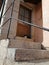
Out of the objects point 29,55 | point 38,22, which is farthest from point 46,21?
point 38,22

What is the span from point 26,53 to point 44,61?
0.35 meters

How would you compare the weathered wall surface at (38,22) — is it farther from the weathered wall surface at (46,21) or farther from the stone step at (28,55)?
the stone step at (28,55)

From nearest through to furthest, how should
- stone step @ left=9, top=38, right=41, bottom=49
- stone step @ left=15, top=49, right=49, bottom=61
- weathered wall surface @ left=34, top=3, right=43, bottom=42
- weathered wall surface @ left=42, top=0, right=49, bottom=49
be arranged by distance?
stone step @ left=15, top=49, right=49, bottom=61, stone step @ left=9, top=38, right=41, bottom=49, weathered wall surface @ left=42, top=0, right=49, bottom=49, weathered wall surface @ left=34, top=3, right=43, bottom=42

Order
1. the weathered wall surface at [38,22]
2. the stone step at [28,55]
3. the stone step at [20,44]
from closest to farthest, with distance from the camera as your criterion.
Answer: the stone step at [28,55] < the stone step at [20,44] < the weathered wall surface at [38,22]

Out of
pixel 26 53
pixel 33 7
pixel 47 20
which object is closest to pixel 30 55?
pixel 26 53

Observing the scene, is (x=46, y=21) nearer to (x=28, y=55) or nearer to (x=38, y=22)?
(x=28, y=55)

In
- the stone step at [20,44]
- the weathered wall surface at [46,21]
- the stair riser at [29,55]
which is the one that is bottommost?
the stair riser at [29,55]

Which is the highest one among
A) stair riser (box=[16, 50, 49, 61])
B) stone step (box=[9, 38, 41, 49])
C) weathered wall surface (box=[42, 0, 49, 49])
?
weathered wall surface (box=[42, 0, 49, 49])

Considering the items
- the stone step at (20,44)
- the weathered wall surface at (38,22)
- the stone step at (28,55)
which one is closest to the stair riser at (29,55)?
the stone step at (28,55)

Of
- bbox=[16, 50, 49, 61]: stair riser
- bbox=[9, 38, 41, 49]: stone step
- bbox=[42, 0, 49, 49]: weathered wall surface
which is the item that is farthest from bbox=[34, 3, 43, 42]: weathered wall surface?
bbox=[16, 50, 49, 61]: stair riser

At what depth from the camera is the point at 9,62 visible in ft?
4.48

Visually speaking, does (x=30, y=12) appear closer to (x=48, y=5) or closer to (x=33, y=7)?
(x=33, y=7)

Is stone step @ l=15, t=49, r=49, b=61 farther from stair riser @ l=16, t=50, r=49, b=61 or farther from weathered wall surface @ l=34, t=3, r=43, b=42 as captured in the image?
weathered wall surface @ l=34, t=3, r=43, b=42

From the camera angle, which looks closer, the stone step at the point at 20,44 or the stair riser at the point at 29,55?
the stair riser at the point at 29,55
